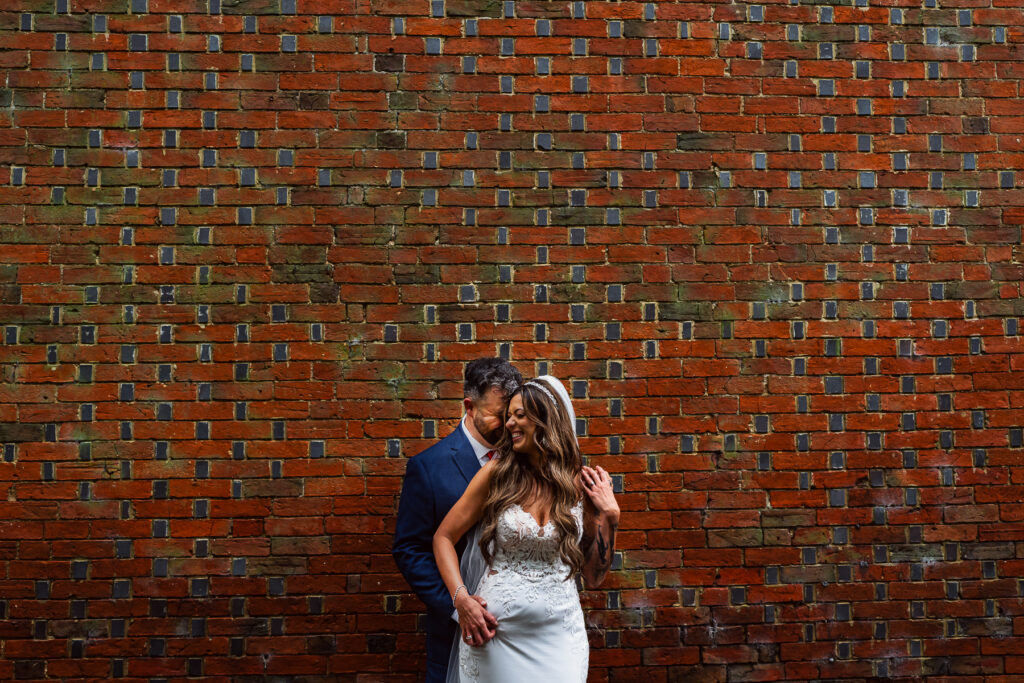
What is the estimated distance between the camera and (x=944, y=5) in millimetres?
4469

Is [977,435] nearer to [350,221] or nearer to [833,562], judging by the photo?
[833,562]

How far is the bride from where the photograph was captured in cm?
315

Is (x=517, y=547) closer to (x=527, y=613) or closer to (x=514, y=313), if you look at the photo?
(x=527, y=613)

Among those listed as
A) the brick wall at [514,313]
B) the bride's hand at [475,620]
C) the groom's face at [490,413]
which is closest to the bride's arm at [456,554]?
the bride's hand at [475,620]

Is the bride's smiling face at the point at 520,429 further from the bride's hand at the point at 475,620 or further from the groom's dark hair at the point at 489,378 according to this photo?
the bride's hand at the point at 475,620

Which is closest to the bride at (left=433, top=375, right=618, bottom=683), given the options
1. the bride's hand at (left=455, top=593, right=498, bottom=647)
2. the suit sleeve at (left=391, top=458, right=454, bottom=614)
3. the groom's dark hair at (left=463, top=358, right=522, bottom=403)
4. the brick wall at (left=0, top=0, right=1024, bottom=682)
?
the bride's hand at (left=455, top=593, right=498, bottom=647)

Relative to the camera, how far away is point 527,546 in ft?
10.4

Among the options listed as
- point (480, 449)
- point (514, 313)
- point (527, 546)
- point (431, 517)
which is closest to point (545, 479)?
point (527, 546)

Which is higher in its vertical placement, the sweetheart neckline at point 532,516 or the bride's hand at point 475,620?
the sweetheart neckline at point 532,516

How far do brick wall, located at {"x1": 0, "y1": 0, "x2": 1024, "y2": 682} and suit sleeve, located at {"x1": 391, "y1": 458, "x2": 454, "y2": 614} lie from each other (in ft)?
2.43

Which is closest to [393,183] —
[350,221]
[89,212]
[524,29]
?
[350,221]

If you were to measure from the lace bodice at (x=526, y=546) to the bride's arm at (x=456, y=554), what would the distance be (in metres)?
0.13

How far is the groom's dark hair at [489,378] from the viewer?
3490 mm

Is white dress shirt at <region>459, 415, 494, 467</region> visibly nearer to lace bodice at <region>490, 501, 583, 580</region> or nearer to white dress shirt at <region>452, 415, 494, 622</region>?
white dress shirt at <region>452, 415, 494, 622</region>
